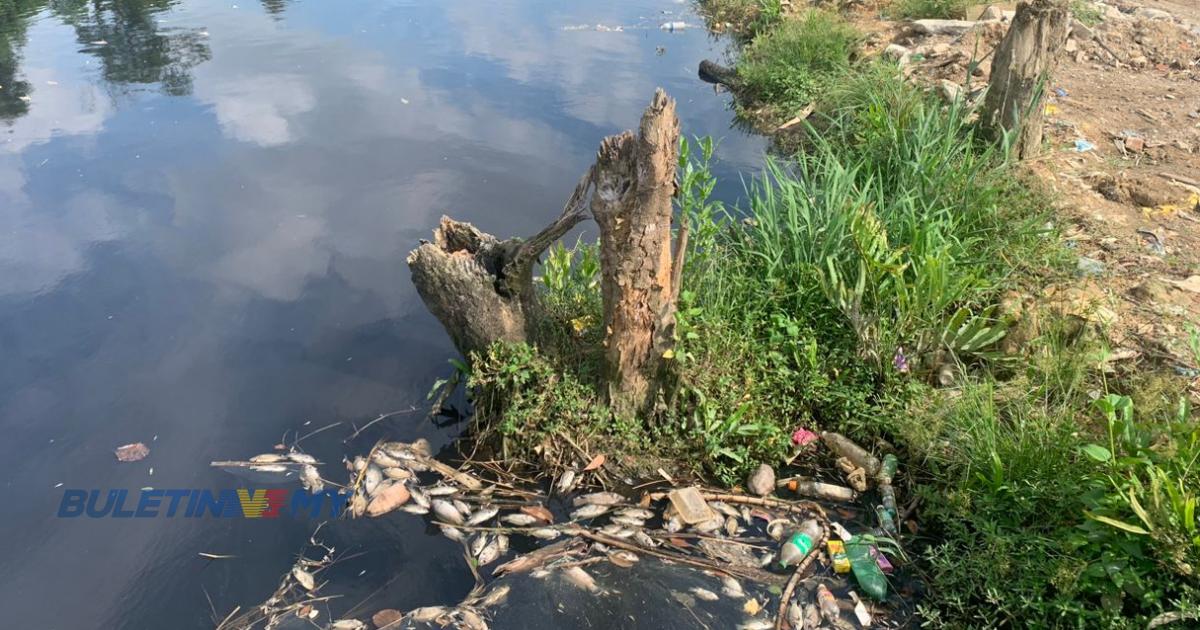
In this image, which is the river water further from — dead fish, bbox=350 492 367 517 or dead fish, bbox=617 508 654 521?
dead fish, bbox=617 508 654 521

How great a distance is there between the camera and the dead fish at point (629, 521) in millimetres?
3326

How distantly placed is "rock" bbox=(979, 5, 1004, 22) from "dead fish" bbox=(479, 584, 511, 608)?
23.4 ft

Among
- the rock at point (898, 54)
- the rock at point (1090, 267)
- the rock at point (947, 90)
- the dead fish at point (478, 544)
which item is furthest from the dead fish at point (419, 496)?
the rock at point (898, 54)

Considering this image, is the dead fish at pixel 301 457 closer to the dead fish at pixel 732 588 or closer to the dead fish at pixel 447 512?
the dead fish at pixel 447 512

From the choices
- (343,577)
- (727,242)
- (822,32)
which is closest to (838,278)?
(727,242)

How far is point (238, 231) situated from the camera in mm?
5551

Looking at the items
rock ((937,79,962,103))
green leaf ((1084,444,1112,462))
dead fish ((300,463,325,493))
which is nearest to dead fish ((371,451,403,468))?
dead fish ((300,463,325,493))

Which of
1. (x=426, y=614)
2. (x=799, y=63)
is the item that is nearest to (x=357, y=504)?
(x=426, y=614)

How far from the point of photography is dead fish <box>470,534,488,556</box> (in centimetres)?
327

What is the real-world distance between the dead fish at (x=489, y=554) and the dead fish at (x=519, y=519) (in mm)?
120

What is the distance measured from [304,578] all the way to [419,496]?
0.58 m

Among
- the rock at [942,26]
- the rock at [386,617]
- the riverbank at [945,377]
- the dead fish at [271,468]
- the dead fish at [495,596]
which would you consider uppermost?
the rock at [942,26]

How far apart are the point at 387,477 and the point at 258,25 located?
27.4 feet

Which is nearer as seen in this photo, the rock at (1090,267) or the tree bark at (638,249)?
the tree bark at (638,249)
